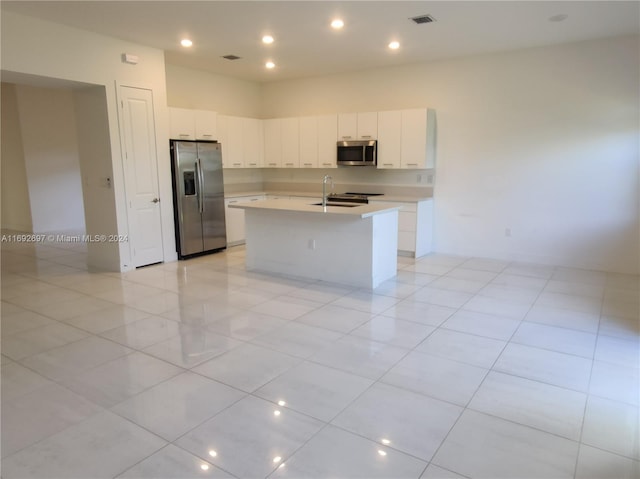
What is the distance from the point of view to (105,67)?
5090 mm

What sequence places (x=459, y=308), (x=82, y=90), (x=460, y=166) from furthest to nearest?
1. (x=460, y=166)
2. (x=82, y=90)
3. (x=459, y=308)

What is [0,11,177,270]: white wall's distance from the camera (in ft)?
14.2

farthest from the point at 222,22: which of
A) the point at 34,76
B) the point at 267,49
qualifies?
the point at 34,76

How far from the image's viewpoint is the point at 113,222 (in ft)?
17.9

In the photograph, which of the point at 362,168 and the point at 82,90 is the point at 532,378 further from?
the point at 82,90

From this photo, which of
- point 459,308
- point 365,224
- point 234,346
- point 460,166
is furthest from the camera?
point 460,166

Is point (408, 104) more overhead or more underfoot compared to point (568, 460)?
more overhead

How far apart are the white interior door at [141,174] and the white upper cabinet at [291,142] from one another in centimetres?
243

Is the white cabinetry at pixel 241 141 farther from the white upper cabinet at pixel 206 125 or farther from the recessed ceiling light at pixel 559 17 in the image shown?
the recessed ceiling light at pixel 559 17

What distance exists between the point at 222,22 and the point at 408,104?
3.14 meters

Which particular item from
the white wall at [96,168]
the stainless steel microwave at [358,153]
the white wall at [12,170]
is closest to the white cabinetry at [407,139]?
the stainless steel microwave at [358,153]

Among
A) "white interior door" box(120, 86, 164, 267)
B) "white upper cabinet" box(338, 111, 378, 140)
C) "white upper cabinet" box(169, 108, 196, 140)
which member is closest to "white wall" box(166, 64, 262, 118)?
"white upper cabinet" box(169, 108, 196, 140)

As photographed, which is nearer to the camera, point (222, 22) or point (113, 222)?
point (222, 22)

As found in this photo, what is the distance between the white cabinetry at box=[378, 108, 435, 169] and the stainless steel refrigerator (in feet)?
8.12
